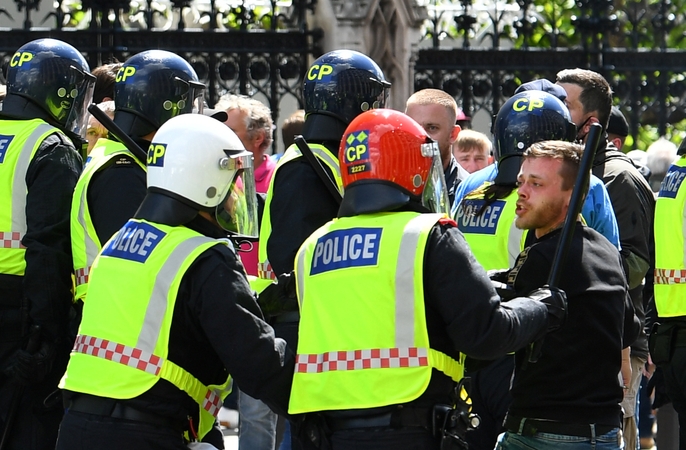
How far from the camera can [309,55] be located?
37.1 ft

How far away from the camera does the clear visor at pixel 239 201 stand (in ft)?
14.7

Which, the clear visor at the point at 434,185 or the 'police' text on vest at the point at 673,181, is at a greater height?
the clear visor at the point at 434,185

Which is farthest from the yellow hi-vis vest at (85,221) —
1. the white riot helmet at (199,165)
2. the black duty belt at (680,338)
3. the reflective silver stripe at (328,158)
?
the black duty belt at (680,338)

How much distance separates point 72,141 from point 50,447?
1.40 m

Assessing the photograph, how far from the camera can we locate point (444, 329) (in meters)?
4.16

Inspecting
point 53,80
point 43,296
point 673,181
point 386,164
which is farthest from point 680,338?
point 53,80

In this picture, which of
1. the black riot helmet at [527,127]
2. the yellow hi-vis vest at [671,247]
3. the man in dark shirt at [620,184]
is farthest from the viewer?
the man in dark shirt at [620,184]

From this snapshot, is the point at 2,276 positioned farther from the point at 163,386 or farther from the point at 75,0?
the point at 75,0

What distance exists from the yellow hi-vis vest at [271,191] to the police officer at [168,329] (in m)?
1.09

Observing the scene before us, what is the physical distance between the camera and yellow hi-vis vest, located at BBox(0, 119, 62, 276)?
229 inches

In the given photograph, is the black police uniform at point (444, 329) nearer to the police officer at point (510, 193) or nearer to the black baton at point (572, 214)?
the black baton at point (572, 214)

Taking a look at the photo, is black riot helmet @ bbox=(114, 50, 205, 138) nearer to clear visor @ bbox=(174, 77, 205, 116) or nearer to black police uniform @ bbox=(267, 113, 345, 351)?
clear visor @ bbox=(174, 77, 205, 116)

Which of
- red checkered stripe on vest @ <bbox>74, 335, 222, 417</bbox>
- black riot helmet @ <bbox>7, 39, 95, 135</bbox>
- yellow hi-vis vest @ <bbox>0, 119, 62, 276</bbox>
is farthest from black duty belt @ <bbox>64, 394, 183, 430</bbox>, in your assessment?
black riot helmet @ <bbox>7, 39, 95, 135</bbox>

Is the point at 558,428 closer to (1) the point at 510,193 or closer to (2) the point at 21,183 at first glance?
(1) the point at 510,193
